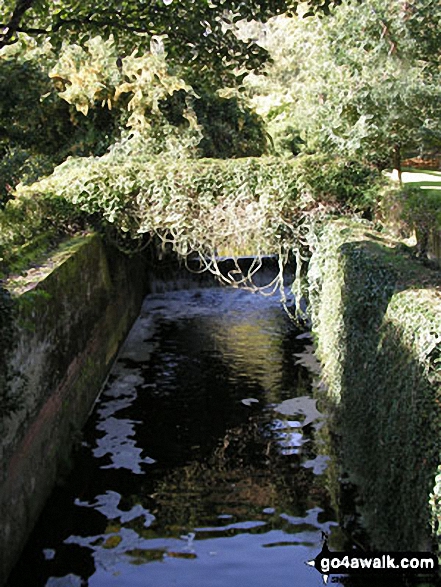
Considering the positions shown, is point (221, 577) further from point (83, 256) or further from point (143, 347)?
point (143, 347)

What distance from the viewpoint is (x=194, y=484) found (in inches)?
332

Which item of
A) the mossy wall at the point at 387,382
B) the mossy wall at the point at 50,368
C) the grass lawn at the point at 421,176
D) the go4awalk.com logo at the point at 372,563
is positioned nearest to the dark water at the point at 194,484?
the go4awalk.com logo at the point at 372,563

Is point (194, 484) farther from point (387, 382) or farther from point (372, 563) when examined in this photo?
point (387, 382)

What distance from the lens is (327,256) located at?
11.0 metres

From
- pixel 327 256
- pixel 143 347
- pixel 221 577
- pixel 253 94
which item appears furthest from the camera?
pixel 253 94

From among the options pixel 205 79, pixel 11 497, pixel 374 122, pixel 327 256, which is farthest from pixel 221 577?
pixel 374 122

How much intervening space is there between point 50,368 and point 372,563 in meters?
4.68

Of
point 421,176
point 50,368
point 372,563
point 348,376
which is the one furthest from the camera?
point 421,176

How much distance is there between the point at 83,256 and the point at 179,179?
2.29m

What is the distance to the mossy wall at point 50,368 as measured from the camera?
6914 millimetres

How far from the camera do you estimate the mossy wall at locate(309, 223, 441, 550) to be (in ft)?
15.5

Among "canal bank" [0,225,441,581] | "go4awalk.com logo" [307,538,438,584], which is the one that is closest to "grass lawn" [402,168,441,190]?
"canal bank" [0,225,441,581]

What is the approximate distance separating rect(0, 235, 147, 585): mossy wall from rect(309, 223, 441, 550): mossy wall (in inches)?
136

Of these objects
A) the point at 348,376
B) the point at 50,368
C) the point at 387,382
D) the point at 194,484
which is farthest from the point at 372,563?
the point at 50,368
